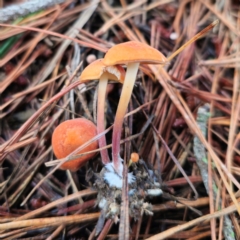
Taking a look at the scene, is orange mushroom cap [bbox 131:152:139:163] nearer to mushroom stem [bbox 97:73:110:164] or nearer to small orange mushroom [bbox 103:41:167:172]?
mushroom stem [bbox 97:73:110:164]

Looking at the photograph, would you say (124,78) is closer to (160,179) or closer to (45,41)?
(160,179)

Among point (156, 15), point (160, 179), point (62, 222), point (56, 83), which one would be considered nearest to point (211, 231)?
point (160, 179)

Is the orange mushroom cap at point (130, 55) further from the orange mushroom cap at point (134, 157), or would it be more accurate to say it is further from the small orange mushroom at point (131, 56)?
the orange mushroom cap at point (134, 157)

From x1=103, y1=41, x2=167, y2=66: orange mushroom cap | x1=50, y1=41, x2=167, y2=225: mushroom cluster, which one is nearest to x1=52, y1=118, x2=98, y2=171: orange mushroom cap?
x1=50, y1=41, x2=167, y2=225: mushroom cluster

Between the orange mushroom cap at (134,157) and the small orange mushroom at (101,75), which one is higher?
the small orange mushroom at (101,75)

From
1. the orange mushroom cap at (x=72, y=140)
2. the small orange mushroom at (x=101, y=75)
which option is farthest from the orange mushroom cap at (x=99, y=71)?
the orange mushroom cap at (x=72, y=140)

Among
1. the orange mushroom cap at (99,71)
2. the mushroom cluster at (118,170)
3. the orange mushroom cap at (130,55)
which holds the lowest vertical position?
the mushroom cluster at (118,170)

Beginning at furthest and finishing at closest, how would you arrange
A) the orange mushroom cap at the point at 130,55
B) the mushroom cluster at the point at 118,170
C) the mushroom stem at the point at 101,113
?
the mushroom stem at the point at 101,113 → the mushroom cluster at the point at 118,170 → the orange mushroom cap at the point at 130,55

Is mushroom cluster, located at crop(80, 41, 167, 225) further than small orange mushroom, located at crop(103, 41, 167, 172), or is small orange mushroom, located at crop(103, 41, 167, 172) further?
mushroom cluster, located at crop(80, 41, 167, 225)

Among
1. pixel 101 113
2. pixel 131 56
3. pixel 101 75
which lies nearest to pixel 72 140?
pixel 101 113
